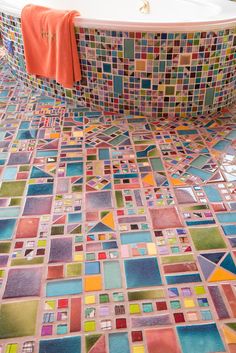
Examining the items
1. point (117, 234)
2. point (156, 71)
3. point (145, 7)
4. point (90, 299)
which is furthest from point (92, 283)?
point (145, 7)

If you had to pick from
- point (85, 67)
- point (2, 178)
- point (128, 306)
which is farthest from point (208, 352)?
point (85, 67)

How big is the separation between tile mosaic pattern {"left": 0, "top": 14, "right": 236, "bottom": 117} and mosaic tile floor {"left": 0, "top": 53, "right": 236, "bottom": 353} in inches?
3.7

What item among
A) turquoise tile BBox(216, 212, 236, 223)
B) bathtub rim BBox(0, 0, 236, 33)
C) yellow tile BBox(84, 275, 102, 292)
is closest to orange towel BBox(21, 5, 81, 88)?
bathtub rim BBox(0, 0, 236, 33)

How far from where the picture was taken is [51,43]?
7.06ft

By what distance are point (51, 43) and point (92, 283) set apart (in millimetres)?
1454

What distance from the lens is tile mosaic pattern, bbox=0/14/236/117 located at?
1.95 metres

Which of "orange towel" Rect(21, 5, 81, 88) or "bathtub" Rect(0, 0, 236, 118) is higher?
"orange towel" Rect(21, 5, 81, 88)

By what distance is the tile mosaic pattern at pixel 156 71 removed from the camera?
6.39ft

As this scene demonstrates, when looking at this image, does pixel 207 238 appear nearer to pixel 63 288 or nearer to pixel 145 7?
pixel 63 288

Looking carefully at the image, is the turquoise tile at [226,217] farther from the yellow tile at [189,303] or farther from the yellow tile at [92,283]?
the yellow tile at [92,283]

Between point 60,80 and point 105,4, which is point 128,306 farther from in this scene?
point 105,4

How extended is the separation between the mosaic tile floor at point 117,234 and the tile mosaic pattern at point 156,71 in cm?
9

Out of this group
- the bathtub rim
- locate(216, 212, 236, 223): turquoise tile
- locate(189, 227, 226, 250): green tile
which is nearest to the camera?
locate(189, 227, 226, 250): green tile

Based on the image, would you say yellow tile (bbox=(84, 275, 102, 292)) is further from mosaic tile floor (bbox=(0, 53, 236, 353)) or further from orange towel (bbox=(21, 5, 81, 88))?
orange towel (bbox=(21, 5, 81, 88))
